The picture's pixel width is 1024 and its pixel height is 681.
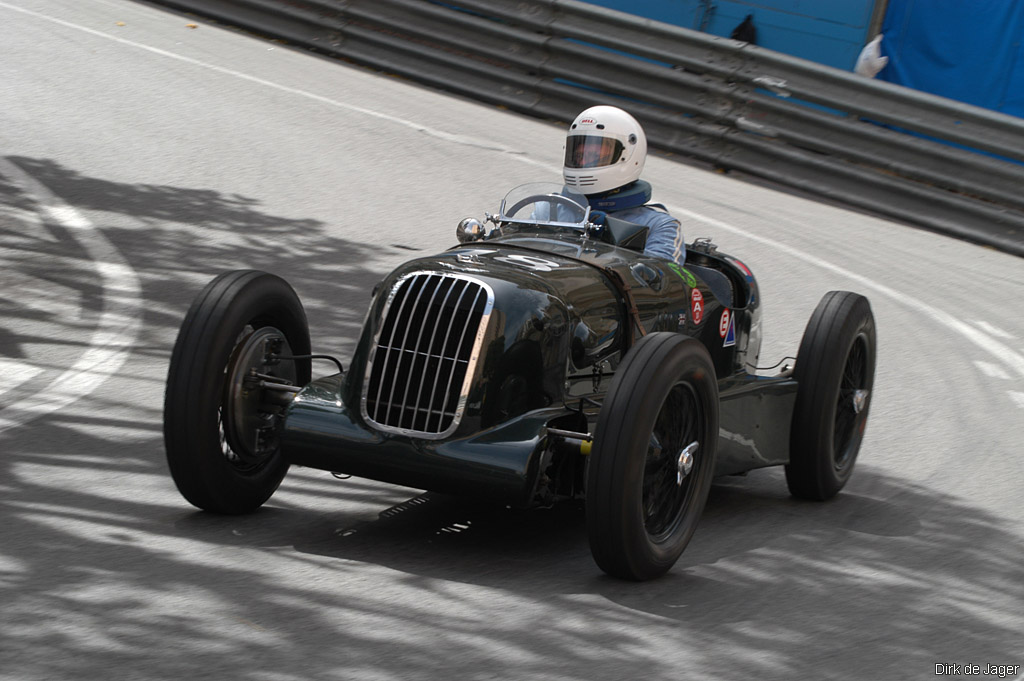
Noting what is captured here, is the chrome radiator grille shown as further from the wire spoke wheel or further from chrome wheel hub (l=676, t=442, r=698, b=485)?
chrome wheel hub (l=676, t=442, r=698, b=485)

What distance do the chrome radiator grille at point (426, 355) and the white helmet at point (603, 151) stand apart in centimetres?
173

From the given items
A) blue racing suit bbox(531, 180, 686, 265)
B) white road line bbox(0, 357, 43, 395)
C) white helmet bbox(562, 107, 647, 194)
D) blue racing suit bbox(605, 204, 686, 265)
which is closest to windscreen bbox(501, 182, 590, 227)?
blue racing suit bbox(531, 180, 686, 265)

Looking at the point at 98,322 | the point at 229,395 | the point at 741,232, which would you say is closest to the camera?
the point at 229,395

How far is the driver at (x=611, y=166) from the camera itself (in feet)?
21.9

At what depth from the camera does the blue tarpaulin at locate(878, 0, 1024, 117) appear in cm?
1667

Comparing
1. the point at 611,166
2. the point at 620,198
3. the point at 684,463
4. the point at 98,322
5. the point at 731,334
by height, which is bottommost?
the point at 98,322

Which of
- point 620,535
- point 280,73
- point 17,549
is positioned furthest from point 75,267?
point 280,73

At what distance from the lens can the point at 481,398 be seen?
499cm

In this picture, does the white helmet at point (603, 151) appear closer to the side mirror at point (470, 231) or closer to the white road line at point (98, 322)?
the side mirror at point (470, 231)

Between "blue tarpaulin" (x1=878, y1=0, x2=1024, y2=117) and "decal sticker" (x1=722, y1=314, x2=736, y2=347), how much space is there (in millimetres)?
11694

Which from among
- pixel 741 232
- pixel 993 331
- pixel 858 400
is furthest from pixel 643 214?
pixel 741 232

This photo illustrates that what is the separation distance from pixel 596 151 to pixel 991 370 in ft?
13.1

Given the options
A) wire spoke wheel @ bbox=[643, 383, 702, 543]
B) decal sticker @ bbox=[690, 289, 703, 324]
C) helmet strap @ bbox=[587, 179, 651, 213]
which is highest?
helmet strap @ bbox=[587, 179, 651, 213]

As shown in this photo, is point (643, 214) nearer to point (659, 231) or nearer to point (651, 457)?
point (659, 231)
